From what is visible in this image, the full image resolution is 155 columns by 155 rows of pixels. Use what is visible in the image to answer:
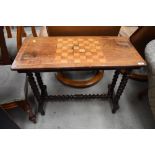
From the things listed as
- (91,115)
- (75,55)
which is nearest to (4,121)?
(75,55)

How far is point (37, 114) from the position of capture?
1287 mm

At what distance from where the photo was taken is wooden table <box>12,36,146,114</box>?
87cm

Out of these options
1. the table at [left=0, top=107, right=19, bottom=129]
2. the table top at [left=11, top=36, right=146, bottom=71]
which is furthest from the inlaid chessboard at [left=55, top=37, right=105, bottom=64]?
the table at [left=0, top=107, right=19, bottom=129]

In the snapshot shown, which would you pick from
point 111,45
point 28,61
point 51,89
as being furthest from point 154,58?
point 51,89

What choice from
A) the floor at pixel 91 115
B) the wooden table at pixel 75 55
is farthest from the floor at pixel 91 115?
the wooden table at pixel 75 55

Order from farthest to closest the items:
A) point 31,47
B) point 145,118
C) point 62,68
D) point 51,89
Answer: point 51,89 < point 145,118 < point 31,47 < point 62,68

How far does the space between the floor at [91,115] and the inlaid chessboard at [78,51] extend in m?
0.54

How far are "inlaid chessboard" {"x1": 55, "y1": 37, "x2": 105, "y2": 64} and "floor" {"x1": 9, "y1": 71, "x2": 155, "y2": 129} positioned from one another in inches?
21.4

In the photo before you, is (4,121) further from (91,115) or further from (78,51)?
(91,115)

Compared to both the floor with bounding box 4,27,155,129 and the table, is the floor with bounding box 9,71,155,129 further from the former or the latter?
the table

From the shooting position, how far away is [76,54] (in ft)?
3.10

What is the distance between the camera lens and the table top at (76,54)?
869mm
